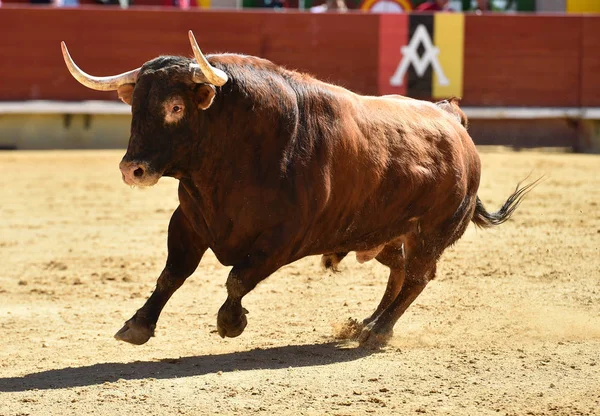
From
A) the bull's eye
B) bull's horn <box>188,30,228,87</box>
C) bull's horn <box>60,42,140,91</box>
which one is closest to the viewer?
bull's horn <box>188,30,228,87</box>

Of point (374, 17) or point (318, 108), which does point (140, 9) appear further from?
point (318, 108)

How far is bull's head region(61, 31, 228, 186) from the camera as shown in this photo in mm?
4367

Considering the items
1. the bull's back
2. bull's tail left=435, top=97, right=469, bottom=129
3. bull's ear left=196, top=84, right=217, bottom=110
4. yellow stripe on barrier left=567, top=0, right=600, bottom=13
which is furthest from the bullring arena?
yellow stripe on barrier left=567, top=0, right=600, bottom=13

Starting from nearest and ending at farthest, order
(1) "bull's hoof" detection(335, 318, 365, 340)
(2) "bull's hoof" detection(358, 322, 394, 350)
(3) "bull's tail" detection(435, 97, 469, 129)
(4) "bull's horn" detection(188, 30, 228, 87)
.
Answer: (4) "bull's horn" detection(188, 30, 228, 87) < (2) "bull's hoof" detection(358, 322, 394, 350) < (1) "bull's hoof" detection(335, 318, 365, 340) < (3) "bull's tail" detection(435, 97, 469, 129)

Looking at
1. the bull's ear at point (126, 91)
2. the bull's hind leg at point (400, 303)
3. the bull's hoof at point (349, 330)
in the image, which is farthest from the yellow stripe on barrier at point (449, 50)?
the bull's ear at point (126, 91)

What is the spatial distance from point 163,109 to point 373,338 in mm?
1498

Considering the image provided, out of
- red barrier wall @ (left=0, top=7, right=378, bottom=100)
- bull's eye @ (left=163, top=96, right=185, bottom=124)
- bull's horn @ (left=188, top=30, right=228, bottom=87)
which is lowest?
red barrier wall @ (left=0, top=7, right=378, bottom=100)

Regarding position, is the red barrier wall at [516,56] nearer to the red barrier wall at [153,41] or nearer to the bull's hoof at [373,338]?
the red barrier wall at [153,41]

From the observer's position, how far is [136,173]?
4.35m

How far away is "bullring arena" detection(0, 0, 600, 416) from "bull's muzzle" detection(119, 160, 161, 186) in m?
0.77

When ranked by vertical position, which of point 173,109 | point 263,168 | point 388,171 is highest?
point 173,109

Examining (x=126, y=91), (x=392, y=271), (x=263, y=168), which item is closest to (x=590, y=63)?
(x=392, y=271)

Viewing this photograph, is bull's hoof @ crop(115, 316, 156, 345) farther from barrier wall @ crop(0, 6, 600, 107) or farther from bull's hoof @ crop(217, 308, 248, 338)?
barrier wall @ crop(0, 6, 600, 107)

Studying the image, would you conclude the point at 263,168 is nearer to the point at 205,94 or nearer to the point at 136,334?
the point at 205,94
